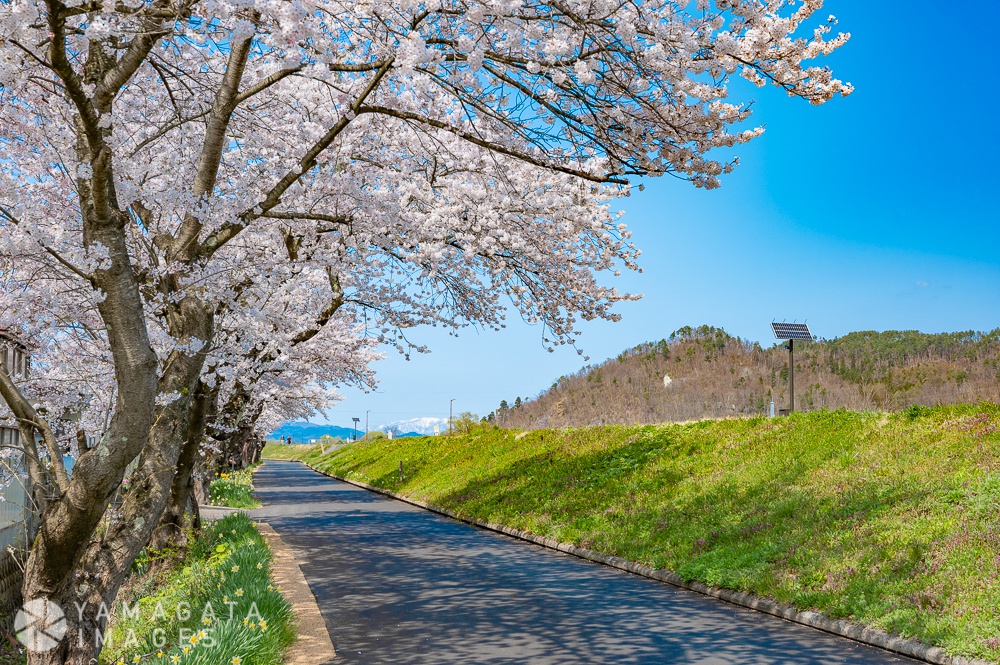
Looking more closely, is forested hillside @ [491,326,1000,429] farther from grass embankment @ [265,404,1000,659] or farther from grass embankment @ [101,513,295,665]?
grass embankment @ [101,513,295,665]

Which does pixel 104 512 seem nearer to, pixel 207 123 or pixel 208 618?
pixel 208 618

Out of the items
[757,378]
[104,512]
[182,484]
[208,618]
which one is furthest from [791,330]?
[104,512]

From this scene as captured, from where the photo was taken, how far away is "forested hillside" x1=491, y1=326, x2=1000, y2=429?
22875 mm

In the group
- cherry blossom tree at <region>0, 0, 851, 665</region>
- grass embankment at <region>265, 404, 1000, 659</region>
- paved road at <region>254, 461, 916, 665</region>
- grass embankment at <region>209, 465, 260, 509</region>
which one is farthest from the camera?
grass embankment at <region>209, 465, 260, 509</region>

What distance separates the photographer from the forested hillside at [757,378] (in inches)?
901

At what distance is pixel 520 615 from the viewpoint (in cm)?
959

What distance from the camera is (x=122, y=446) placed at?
6.50m

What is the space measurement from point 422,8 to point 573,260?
32.4ft

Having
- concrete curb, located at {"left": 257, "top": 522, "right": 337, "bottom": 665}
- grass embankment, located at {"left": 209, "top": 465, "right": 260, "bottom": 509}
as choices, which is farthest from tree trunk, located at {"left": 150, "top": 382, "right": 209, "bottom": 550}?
grass embankment, located at {"left": 209, "top": 465, "right": 260, "bottom": 509}

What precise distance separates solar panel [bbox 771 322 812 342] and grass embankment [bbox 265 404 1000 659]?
2.90m

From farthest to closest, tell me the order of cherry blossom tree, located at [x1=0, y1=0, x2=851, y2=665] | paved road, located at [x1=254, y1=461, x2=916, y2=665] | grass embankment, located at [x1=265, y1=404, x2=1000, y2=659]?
grass embankment, located at [x1=265, y1=404, x2=1000, y2=659] < paved road, located at [x1=254, y1=461, x2=916, y2=665] < cherry blossom tree, located at [x1=0, y1=0, x2=851, y2=665]
